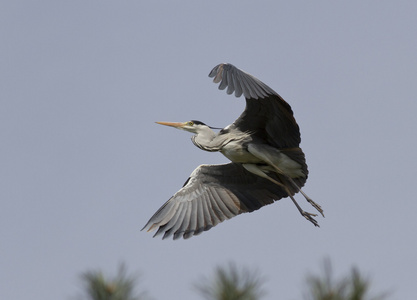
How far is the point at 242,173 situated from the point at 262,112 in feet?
4.54

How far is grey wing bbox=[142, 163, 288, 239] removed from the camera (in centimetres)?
1049

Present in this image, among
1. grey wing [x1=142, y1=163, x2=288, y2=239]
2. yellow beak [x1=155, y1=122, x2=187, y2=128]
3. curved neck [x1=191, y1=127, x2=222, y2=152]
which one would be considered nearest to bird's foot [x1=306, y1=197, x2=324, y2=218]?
grey wing [x1=142, y1=163, x2=288, y2=239]

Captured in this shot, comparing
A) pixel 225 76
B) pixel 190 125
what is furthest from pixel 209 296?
pixel 190 125

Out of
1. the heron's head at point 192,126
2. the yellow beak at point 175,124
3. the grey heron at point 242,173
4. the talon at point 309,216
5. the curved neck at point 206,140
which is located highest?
the yellow beak at point 175,124

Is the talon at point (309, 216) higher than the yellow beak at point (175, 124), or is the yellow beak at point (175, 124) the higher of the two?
the yellow beak at point (175, 124)

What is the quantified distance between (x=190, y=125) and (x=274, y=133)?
1.59m

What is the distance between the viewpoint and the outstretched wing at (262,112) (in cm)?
853

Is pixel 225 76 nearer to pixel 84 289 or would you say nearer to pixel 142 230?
Result: pixel 142 230

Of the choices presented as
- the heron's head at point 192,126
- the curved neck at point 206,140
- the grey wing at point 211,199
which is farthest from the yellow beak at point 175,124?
the grey wing at point 211,199

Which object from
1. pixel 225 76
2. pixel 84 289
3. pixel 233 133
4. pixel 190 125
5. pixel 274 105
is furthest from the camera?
pixel 190 125

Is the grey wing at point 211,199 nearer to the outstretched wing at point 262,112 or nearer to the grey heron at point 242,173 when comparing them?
the grey heron at point 242,173

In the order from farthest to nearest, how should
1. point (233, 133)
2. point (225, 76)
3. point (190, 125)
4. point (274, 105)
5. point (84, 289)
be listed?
point (190, 125), point (233, 133), point (274, 105), point (225, 76), point (84, 289)

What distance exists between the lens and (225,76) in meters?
8.53

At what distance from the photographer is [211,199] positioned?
10734mm
